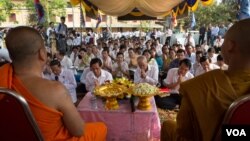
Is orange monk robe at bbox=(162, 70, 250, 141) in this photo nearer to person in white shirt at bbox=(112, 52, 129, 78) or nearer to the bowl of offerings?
the bowl of offerings

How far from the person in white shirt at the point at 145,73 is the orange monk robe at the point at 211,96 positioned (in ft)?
11.0

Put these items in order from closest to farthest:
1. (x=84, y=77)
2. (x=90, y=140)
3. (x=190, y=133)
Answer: (x=190, y=133) → (x=90, y=140) → (x=84, y=77)

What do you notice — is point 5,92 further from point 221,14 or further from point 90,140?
point 221,14

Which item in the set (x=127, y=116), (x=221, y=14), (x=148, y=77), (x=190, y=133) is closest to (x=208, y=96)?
(x=190, y=133)

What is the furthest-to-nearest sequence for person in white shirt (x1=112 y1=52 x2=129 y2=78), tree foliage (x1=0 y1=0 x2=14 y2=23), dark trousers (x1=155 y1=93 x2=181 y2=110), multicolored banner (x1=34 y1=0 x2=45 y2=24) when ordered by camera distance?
tree foliage (x1=0 y1=0 x2=14 y2=23) < multicolored banner (x1=34 y1=0 x2=45 y2=24) < person in white shirt (x1=112 y1=52 x2=129 y2=78) < dark trousers (x1=155 y1=93 x2=181 y2=110)

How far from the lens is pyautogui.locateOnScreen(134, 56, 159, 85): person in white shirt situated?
A: 5154 millimetres

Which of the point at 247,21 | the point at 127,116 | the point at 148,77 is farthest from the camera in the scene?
the point at 148,77

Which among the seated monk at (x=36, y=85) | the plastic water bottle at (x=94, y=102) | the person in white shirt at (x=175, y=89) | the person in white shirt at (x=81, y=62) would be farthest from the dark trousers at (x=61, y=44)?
the seated monk at (x=36, y=85)

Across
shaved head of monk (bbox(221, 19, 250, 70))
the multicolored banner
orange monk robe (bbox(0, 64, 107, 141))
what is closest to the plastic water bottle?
orange monk robe (bbox(0, 64, 107, 141))

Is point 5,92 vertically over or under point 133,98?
over

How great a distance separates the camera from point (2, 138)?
1.97m

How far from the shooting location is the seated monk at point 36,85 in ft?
6.26

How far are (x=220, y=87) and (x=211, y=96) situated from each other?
0.08 m

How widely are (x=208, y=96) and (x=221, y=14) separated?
30196mm
